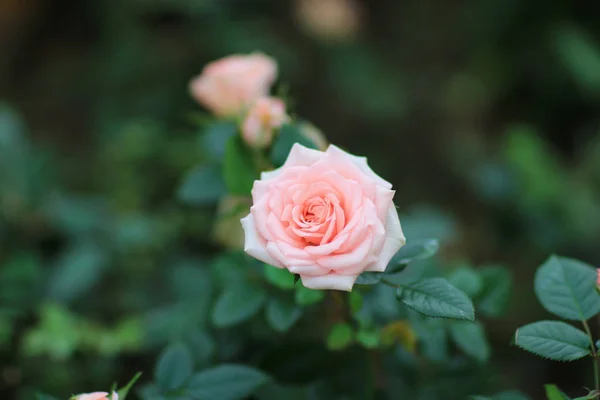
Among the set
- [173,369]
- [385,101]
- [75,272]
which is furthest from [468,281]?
[385,101]

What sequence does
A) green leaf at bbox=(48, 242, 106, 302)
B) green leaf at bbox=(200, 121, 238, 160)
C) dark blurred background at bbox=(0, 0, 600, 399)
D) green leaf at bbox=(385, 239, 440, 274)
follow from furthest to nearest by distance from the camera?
dark blurred background at bbox=(0, 0, 600, 399) < green leaf at bbox=(48, 242, 106, 302) < green leaf at bbox=(200, 121, 238, 160) < green leaf at bbox=(385, 239, 440, 274)

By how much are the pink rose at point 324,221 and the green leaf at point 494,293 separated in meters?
0.31

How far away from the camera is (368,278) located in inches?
25.2

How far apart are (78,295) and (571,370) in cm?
121

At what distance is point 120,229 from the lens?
138 centimetres

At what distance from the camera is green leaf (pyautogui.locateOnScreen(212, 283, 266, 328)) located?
0.80 m

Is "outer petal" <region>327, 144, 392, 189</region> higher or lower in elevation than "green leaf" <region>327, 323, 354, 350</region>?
higher

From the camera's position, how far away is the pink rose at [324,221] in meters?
0.59

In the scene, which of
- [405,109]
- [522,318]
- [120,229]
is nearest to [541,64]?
[405,109]

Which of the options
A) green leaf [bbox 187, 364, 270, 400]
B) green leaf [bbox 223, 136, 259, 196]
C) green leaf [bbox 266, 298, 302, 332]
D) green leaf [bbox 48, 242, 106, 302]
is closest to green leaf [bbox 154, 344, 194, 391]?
green leaf [bbox 187, 364, 270, 400]

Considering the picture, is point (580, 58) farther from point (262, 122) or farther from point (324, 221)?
point (324, 221)

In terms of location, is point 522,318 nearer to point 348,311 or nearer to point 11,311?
point 348,311

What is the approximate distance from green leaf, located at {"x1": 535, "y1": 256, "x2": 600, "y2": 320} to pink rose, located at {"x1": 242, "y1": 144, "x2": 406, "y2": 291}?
0.21 metres

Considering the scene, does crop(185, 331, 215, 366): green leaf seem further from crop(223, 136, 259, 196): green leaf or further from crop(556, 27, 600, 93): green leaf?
crop(556, 27, 600, 93): green leaf
